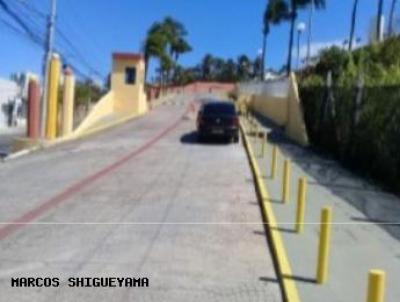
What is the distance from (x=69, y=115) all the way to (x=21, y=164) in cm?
1286

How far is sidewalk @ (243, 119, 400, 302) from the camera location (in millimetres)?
10195

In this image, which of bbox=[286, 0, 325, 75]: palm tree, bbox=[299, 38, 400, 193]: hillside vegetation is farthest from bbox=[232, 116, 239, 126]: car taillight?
bbox=[286, 0, 325, 75]: palm tree

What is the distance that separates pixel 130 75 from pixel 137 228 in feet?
152

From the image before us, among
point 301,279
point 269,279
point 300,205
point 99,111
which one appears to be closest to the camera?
point 301,279

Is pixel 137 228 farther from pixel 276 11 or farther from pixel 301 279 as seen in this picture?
pixel 276 11

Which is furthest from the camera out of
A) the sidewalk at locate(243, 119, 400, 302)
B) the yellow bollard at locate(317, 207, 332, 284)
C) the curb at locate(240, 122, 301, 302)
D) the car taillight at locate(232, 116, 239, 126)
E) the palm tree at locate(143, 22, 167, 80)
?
the palm tree at locate(143, 22, 167, 80)

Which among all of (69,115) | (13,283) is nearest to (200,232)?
(13,283)

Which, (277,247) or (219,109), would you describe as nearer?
(277,247)

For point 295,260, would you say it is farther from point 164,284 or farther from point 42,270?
point 42,270

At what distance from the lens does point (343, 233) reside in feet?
45.2

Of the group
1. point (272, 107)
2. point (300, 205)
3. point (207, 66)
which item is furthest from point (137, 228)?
point (207, 66)

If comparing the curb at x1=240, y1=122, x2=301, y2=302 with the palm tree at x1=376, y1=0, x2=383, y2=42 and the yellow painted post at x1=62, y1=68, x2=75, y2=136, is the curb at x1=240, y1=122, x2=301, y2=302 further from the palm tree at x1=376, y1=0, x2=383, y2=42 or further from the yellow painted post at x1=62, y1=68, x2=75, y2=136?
the palm tree at x1=376, y1=0, x2=383, y2=42

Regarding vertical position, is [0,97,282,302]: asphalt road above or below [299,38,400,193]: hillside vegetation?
below

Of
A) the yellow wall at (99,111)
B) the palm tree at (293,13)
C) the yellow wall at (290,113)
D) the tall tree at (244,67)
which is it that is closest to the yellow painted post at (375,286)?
the yellow wall at (290,113)
